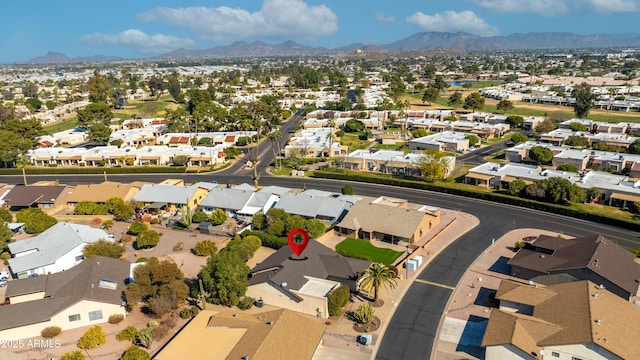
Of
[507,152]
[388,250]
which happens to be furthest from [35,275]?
[507,152]

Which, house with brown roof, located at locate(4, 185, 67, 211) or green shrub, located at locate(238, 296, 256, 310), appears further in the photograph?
Answer: house with brown roof, located at locate(4, 185, 67, 211)

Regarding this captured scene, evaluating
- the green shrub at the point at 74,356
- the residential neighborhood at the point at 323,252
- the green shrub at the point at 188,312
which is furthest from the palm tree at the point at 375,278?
the green shrub at the point at 74,356

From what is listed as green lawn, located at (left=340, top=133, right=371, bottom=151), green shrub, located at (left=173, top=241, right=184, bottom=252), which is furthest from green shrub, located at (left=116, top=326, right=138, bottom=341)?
green lawn, located at (left=340, top=133, right=371, bottom=151)

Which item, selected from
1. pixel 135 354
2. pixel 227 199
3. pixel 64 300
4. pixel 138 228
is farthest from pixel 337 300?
pixel 227 199

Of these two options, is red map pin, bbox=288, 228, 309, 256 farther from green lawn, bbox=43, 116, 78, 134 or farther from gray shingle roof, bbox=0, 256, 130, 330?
green lawn, bbox=43, 116, 78, 134

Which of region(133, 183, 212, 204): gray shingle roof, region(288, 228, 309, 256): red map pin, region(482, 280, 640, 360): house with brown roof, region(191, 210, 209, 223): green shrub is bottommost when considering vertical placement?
region(191, 210, 209, 223): green shrub

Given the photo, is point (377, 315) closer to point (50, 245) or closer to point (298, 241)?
point (298, 241)

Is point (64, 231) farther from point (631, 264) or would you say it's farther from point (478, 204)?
point (631, 264)
